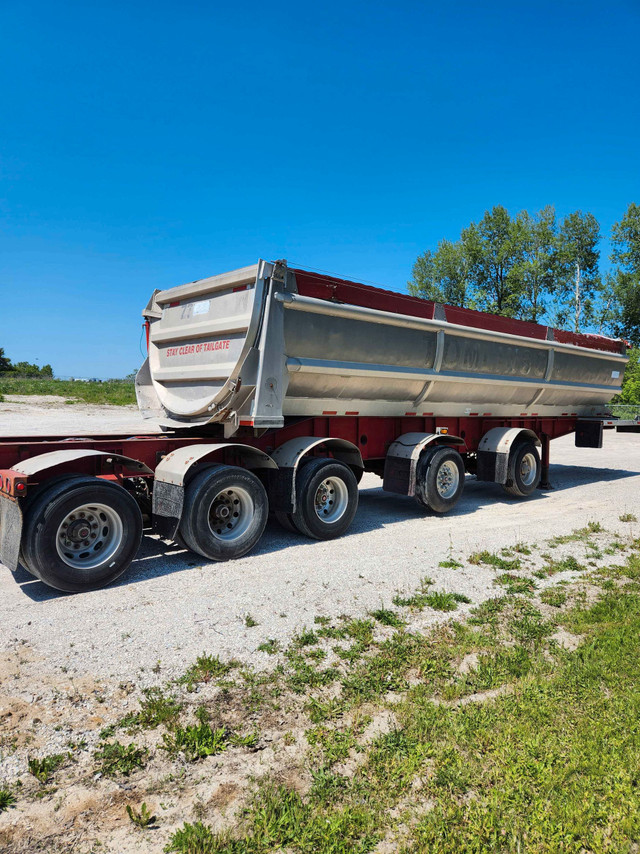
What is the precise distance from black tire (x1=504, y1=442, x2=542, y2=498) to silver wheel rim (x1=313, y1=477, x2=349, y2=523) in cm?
→ 411

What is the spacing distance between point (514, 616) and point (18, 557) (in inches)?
177

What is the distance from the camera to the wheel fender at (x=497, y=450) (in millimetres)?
10438

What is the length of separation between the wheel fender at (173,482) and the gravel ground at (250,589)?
0.47m

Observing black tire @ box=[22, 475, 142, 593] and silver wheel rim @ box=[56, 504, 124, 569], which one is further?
silver wheel rim @ box=[56, 504, 124, 569]

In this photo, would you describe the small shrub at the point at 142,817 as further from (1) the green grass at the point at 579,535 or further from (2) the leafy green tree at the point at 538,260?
(2) the leafy green tree at the point at 538,260

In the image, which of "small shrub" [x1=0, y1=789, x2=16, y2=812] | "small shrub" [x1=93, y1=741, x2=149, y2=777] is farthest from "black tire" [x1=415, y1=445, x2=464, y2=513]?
"small shrub" [x1=0, y1=789, x2=16, y2=812]

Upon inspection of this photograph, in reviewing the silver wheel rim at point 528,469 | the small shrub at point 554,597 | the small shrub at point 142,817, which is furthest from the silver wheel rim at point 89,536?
the silver wheel rim at point 528,469

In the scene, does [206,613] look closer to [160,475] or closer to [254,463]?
[160,475]

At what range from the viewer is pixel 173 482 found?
20.6 ft

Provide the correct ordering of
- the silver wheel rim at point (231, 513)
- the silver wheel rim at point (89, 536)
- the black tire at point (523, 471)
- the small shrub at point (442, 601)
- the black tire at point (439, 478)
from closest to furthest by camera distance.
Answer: the small shrub at point (442, 601)
the silver wheel rim at point (89, 536)
the silver wheel rim at point (231, 513)
the black tire at point (439, 478)
the black tire at point (523, 471)

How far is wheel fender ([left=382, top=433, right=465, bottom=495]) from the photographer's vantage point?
29.2 feet

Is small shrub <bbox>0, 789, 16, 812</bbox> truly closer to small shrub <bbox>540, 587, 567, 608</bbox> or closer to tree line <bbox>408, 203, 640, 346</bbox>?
small shrub <bbox>540, 587, 567, 608</bbox>

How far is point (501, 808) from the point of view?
2.59m

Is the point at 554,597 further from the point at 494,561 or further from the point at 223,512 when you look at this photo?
the point at 223,512
